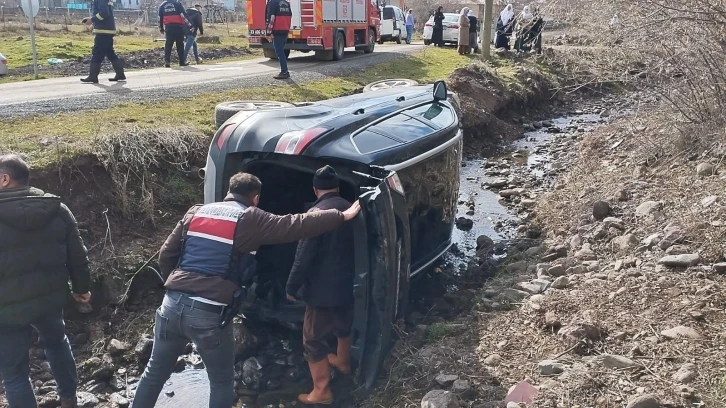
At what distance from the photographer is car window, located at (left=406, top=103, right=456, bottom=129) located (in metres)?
6.34

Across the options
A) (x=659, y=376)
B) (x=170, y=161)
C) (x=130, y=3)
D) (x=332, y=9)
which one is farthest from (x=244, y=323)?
(x=130, y=3)

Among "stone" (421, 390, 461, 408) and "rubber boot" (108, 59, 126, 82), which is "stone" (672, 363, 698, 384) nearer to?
"stone" (421, 390, 461, 408)

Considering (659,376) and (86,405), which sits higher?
(659,376)

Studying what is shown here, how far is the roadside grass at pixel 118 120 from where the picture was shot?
6949 millimetres

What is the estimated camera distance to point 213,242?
4.04 m

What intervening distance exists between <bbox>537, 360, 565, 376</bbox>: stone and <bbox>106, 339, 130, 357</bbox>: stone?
352 cm

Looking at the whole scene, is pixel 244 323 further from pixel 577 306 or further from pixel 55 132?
pixel 55 132

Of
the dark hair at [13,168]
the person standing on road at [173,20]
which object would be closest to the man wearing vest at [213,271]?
the dark hair at [13,168]

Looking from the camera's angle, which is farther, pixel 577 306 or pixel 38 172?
pixel 38 172

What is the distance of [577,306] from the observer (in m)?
4.89

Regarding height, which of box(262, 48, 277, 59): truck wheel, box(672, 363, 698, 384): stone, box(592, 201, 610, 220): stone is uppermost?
box(262, 48, 277, 59): truck wheel

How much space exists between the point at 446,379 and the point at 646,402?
133 centimetres

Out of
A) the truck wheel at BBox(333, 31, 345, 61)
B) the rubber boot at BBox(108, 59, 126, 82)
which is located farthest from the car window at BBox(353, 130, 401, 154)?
the truck wheel at BBox(333, 31, 345, 61)

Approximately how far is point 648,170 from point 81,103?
304 inches
